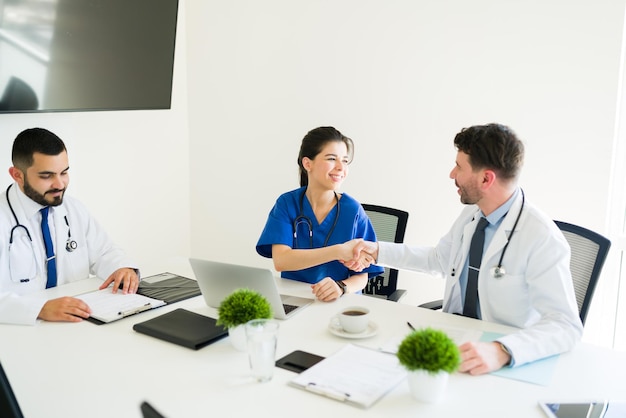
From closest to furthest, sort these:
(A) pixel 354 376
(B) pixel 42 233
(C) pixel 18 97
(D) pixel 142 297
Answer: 1. (A) pixel 354 376
2. (D) pixel 142 297
3. (B) pixel 42 233
4. (C) pixel 18 97

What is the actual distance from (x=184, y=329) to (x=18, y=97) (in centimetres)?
158

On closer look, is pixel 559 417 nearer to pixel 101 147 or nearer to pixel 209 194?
pixel 101 147

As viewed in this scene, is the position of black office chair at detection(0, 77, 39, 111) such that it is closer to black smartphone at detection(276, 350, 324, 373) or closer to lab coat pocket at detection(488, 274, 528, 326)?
black smartphone at detection(276, 350, 324, 373)

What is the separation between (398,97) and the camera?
3271mm

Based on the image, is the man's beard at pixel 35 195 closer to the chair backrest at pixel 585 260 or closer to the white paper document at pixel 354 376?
the white paper document at pixel 354 376

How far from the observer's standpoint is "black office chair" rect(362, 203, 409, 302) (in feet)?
8.78

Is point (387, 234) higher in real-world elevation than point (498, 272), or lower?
lower

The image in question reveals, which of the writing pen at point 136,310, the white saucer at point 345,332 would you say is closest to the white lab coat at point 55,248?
the writing pen at point 136,310

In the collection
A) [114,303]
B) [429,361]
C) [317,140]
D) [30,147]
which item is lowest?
[114,303]

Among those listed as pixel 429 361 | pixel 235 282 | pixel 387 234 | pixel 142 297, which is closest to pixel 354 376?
pixel 429 361

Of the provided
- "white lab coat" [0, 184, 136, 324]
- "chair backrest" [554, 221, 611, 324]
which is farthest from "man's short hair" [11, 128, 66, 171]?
"chair backrest" [554, 221, 611, 324]

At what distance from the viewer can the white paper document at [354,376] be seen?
135cm

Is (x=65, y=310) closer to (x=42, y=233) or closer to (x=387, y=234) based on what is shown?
(x=42, y=233)

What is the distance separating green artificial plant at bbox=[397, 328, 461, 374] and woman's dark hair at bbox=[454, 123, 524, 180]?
791 millimetres
